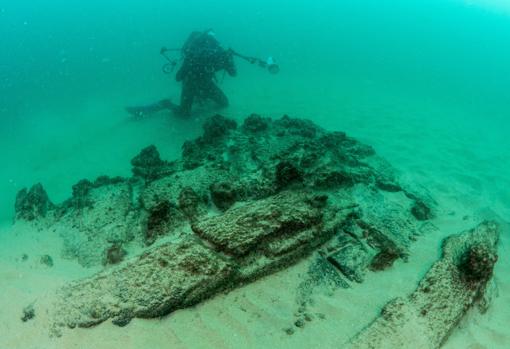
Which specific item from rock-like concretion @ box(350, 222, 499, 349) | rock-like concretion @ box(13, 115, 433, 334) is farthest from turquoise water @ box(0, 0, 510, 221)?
rock-like concretion @ box(350, 222, 499, 349)

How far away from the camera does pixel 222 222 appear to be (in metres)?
3.22

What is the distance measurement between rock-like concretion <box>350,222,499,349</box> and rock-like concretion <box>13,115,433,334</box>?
43 centimetres

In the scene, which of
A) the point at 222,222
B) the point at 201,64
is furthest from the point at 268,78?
the point at 222,222

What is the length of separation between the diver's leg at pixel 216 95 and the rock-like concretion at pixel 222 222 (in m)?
5.75

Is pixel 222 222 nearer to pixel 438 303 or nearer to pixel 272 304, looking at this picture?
pixel 272 304

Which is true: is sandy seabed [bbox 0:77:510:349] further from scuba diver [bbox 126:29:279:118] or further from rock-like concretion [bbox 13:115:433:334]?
scuba diver [bbox 126:29:279:118]

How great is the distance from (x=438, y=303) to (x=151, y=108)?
35.1ft

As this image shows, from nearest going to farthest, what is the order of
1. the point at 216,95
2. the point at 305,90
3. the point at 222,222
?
Answer: the point at 222,222, the point at 216,95, the point at 305,90

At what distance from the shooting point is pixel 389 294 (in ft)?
10.4

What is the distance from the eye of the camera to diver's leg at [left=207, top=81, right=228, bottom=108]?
35.5ft

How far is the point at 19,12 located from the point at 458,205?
334 ft

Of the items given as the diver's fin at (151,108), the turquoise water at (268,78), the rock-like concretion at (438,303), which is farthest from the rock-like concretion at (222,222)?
the diver's fin at (151,108)

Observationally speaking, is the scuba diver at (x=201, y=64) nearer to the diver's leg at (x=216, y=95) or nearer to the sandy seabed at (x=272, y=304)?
the diver's leg at (x=216, y=95)

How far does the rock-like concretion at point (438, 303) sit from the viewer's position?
2.73 metres
